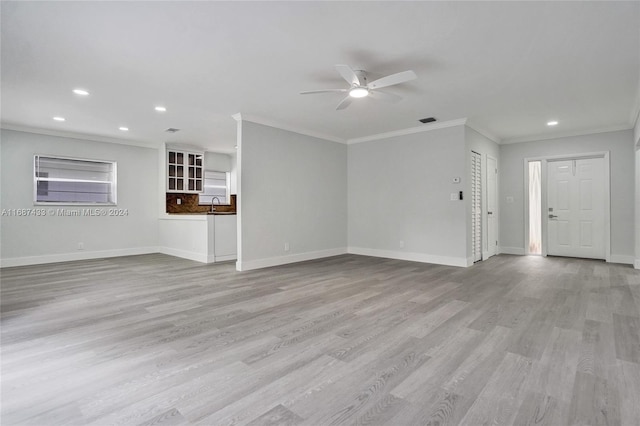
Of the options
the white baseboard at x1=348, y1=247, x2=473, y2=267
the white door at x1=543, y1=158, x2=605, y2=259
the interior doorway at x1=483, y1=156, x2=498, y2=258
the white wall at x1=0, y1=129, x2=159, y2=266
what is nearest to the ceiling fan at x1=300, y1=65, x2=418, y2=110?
the white baseboard at x1=348, y1=247, x2=473, y2=267

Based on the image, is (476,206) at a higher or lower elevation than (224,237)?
higher

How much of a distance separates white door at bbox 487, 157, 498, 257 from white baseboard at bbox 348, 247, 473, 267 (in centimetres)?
130

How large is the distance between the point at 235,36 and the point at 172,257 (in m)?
5.31

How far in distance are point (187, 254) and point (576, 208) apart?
315 inches

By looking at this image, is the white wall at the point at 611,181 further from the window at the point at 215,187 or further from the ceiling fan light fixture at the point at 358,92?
the window at the point at 215,187

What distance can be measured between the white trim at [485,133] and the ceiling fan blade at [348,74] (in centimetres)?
314

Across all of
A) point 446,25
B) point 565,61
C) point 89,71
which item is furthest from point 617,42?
point 89,71

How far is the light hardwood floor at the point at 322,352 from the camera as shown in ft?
5.36

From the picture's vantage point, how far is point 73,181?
21.5 feet

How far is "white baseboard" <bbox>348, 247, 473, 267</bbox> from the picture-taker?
18.2ft

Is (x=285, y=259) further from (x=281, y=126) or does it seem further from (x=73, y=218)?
(x=73, y=218)

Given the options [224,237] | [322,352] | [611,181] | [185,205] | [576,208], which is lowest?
[322,352]

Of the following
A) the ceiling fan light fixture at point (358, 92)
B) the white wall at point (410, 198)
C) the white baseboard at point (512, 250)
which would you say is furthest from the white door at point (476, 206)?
the ceiling fan light fixture at point (358, 92)

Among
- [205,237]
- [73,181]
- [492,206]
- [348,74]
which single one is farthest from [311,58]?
[73,181]
